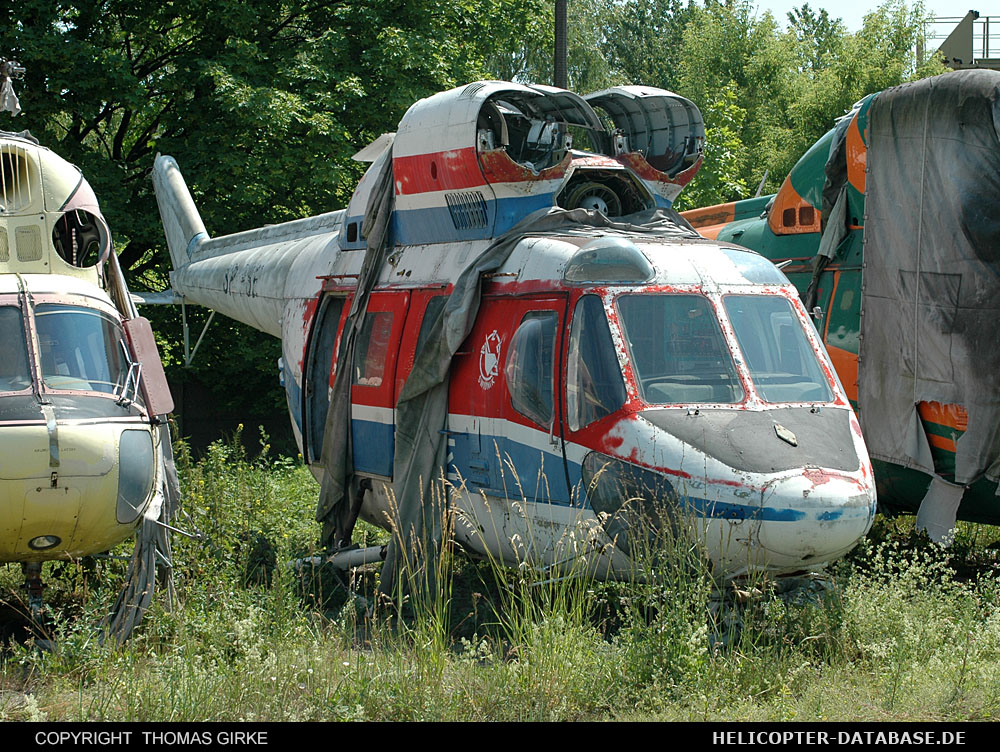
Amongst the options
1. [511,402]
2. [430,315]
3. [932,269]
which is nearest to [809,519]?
[511,402]

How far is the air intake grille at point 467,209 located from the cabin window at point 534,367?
1335 millimetres

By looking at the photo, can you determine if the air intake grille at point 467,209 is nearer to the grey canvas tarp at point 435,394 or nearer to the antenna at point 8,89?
the grey canvas tarp at point 435,394

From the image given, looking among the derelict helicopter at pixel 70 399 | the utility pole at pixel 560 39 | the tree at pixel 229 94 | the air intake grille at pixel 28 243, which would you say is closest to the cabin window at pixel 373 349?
the derelict helicopter at pixel 70 399

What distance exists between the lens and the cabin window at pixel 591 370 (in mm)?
6223

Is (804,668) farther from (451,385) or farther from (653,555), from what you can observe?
(451,385)

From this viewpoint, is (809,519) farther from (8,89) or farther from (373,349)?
(8,89)

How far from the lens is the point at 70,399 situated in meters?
6.66

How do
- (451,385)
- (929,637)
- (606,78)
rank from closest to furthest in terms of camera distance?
(929,637), (451,385), (606,78)

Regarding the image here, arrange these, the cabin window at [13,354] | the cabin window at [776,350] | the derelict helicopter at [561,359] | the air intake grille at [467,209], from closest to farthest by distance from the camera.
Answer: the derelict helicopter at [561,359]
the cabin window at [776,350]
the cabin window at [13,354]
the air intake grille at [467,209]

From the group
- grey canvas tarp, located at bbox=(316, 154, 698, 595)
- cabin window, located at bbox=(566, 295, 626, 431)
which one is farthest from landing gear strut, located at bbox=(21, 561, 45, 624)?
cabin window, located at bbox=(566, 295, 626, 431)

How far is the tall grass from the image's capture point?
197 inches

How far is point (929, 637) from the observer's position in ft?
19.5
